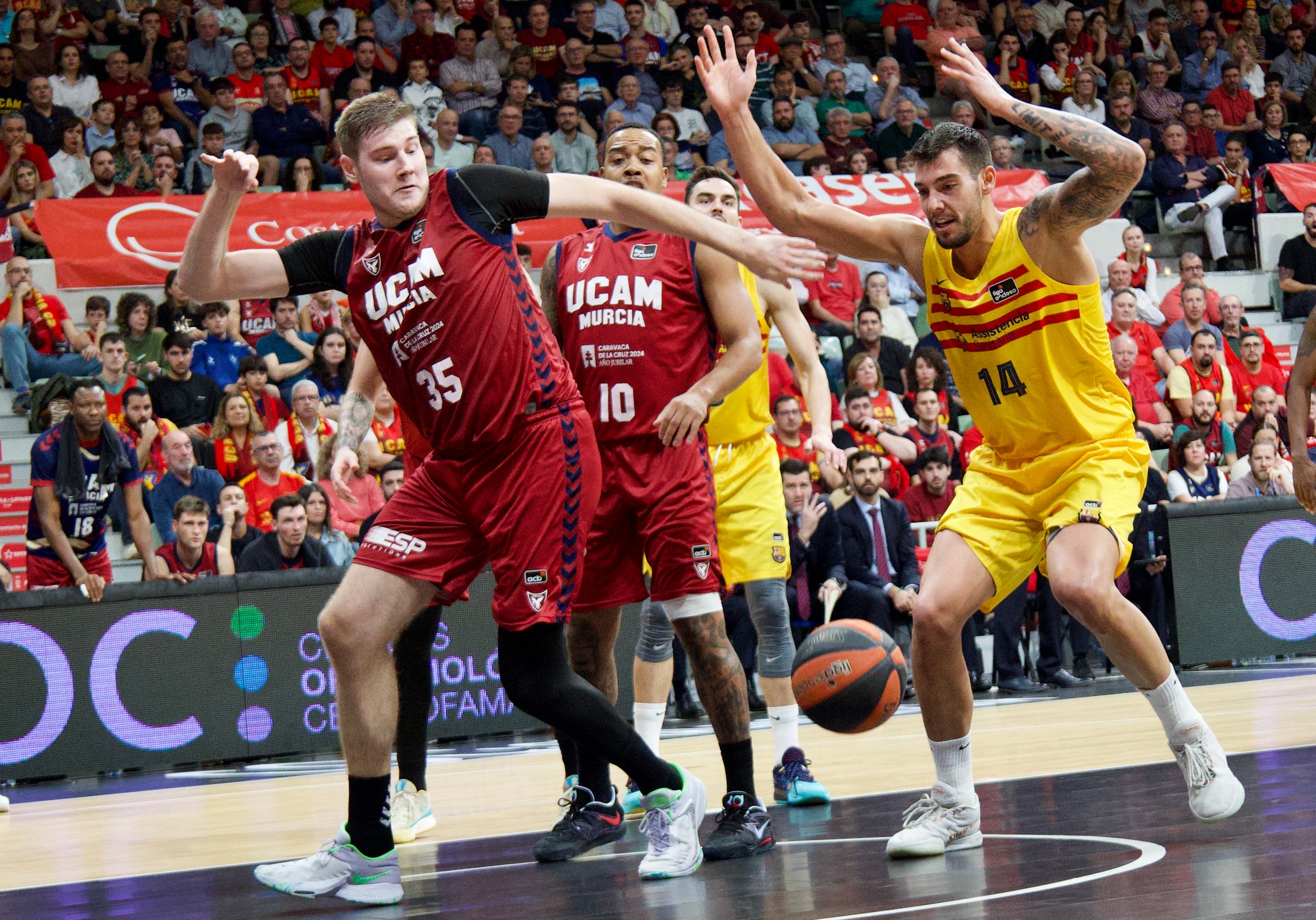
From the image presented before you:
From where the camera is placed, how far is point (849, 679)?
19.1 ft

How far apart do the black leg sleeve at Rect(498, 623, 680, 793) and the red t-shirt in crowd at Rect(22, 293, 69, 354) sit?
9.04 m

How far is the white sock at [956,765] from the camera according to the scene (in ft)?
16.0

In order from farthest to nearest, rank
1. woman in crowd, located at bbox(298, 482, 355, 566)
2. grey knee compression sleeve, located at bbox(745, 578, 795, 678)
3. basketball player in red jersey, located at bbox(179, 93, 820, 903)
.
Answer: woman in crowd, located at bbox(298, 482, 355, 566) < grey knee compression sleeve, located at bbox(745, 578, 795, 678) < basketball player in red jersey, located at bbox(179, 93, 820, 903)

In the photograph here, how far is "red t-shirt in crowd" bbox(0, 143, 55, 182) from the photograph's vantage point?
13.5 meters

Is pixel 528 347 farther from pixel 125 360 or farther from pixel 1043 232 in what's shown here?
pixel 125 360

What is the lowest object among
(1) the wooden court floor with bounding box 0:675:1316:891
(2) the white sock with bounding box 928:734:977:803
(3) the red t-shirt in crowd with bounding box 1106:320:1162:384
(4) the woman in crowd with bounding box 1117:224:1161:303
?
(1) the wooden court floor with bounding box 0:675:1316:891

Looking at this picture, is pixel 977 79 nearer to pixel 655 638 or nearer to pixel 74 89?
pixel 655 638

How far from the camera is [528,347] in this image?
4.57m

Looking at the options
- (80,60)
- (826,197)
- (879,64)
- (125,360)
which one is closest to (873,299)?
(826,197)

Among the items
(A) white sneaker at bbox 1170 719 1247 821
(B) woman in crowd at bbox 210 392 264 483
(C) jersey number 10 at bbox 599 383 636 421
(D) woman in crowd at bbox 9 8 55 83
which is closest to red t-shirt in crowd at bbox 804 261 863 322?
(B) woman in crowd at bbox 210 392 264 483

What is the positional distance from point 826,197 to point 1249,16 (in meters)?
8.09

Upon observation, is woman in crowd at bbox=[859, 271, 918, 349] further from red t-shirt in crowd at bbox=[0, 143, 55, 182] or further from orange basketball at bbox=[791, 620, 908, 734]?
orange basketball at bbox=[791, 620, 908, 734]

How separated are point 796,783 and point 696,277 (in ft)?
6.55

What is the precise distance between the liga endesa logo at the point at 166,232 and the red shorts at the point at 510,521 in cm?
906
